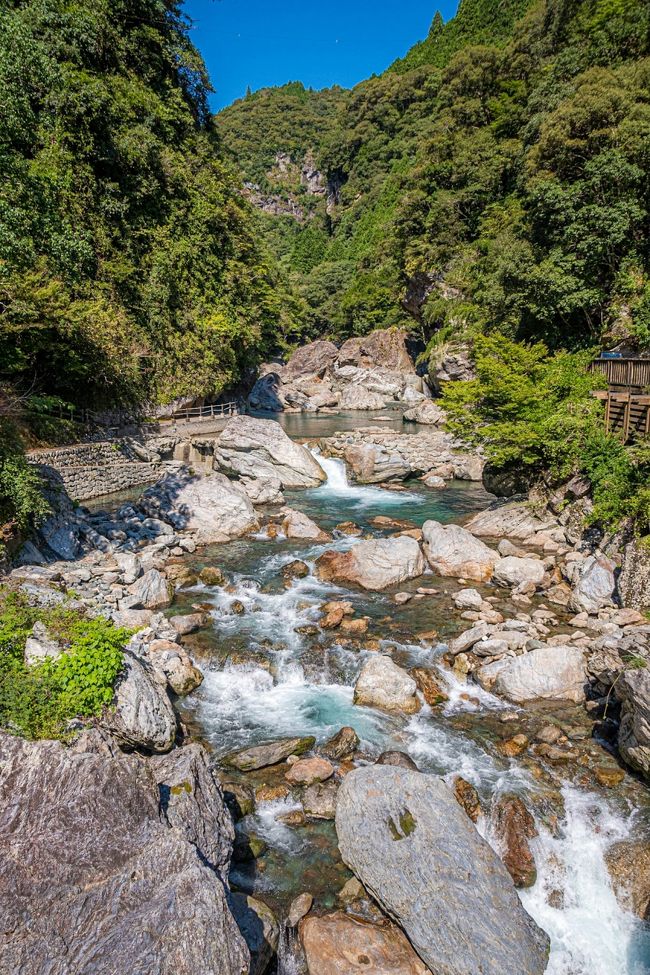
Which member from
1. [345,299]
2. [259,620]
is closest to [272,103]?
[345,299]

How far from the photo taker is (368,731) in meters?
8.79

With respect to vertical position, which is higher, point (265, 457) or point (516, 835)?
point (265, 457)

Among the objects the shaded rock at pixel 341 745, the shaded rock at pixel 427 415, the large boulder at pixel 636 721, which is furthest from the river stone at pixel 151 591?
the shaded rock at pixel 427 415

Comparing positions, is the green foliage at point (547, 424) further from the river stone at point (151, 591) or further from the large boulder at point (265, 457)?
the river stone at point (151, 591)

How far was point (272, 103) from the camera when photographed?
144 m

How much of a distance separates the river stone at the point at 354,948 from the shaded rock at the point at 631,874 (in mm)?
Answer: 2812

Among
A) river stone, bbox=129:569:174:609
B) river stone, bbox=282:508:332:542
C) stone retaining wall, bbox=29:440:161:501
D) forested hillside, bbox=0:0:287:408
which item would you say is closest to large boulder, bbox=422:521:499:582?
river stone, bbox=282:508:332:542

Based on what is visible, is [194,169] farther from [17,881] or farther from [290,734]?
[17,881]

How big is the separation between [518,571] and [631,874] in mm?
7825

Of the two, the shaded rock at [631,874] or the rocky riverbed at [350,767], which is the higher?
the rocky riverbed at [350,767]

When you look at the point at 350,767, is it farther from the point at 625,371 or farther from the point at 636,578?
the point at 625,371

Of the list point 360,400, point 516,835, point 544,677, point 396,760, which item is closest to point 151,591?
point 396,760

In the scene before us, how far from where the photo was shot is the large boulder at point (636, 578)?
1109 cm

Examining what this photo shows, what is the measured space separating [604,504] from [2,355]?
729 inches
